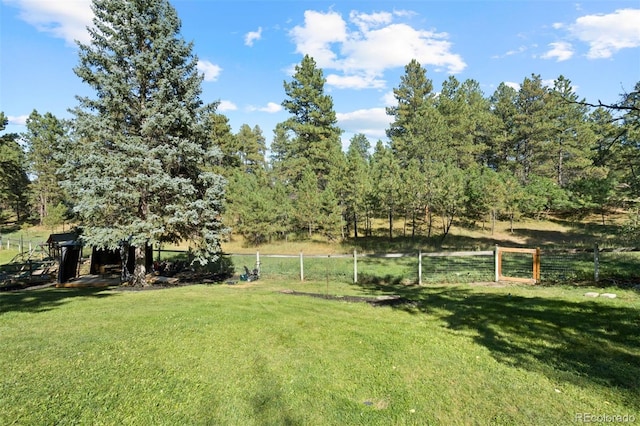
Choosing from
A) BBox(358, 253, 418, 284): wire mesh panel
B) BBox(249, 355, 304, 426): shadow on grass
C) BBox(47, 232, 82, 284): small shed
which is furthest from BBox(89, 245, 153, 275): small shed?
BBox(249, 355, 304, 426): shadow on grass

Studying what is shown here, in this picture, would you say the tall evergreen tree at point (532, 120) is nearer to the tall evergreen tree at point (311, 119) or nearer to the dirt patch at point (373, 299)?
A: the tall evergreen tree at point (311, 119)

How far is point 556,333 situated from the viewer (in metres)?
6.09

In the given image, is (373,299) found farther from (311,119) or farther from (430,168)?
(311,119)

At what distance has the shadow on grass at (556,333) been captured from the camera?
4.56 meters

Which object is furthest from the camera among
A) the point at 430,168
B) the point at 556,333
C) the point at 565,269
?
the point at 430,168

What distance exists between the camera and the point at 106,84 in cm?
1244

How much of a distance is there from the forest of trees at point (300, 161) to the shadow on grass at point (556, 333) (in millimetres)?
3046

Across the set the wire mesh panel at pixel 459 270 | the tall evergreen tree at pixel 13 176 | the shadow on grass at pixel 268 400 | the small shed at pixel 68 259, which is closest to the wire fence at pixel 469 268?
the wire mesh panel at pixel 459 270

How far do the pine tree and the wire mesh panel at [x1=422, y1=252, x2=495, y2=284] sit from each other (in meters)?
8.97

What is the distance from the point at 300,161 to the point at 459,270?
23973mm

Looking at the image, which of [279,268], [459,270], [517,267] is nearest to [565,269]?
[517,267]

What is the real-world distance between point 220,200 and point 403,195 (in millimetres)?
16139

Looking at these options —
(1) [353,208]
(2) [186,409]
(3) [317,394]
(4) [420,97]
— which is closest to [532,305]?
(3) [317,394]

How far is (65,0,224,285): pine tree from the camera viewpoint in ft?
40.3
